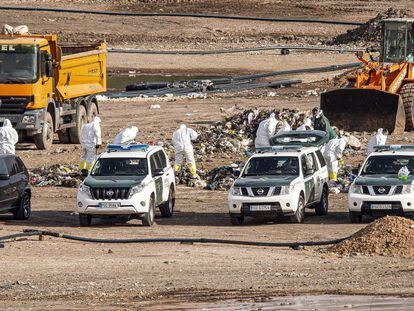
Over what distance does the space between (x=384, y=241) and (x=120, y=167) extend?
24.0 ft

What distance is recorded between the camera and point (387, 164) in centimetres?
3059

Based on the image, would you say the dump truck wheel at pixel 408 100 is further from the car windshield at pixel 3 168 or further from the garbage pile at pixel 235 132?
the car windshield at pixel 3 168

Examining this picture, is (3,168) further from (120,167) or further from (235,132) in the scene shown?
(235,132)

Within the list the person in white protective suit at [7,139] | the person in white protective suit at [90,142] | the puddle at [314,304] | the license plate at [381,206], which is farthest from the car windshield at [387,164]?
the person in white protective suit at [7,139]

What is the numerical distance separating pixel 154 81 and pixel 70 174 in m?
30.0

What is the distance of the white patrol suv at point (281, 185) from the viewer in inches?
1169

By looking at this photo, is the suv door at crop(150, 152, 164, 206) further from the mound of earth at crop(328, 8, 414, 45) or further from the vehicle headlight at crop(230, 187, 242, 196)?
the mound of earth at crop(328, 8, 414, 45)

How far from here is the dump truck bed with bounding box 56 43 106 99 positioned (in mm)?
43719

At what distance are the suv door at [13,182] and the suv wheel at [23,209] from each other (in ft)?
0.90

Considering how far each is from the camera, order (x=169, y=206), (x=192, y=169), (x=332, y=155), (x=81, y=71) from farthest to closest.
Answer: (x=81, y=71) → (x=192, y=169) → (x=332, y=155) → (x=169, y=206)

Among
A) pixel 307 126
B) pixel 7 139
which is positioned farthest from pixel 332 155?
pixel 7 139

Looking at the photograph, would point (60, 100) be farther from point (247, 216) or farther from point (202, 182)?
point (247, 216)

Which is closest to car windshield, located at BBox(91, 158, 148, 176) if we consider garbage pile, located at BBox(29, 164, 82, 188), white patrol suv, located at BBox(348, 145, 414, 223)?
white patrol suv, located at BBox(348, 145, 414, 223)

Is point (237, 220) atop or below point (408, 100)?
below
